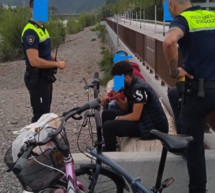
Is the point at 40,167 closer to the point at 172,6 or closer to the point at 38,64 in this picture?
the point at 172,6

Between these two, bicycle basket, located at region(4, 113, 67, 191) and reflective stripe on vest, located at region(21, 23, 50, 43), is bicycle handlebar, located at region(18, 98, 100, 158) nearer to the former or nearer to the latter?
bicycle basket, located at region(4, 113, 67, 191)

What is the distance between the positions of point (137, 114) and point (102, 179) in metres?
1.35

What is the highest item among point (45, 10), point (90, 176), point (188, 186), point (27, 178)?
point (45, 10)

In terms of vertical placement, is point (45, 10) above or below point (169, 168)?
above

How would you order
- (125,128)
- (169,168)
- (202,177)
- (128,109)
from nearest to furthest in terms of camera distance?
(202,177), (169,168), (125,128), (128,109)

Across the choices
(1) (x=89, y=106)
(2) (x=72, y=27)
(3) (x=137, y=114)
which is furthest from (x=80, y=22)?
(1) (x=89, y=106)

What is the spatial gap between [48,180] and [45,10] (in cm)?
259

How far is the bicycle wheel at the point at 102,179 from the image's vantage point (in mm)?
3725

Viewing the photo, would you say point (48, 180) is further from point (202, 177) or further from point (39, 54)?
point (39, 54)

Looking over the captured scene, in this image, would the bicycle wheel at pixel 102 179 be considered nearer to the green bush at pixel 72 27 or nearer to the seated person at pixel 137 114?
the seated person at pixel 137 114

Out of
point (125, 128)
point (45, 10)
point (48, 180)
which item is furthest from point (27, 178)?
point (45, 10)

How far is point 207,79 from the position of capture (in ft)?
12.2

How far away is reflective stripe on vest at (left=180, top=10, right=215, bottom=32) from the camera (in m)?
3.59

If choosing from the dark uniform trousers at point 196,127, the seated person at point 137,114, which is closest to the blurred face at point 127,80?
the seated person at point 137,114
